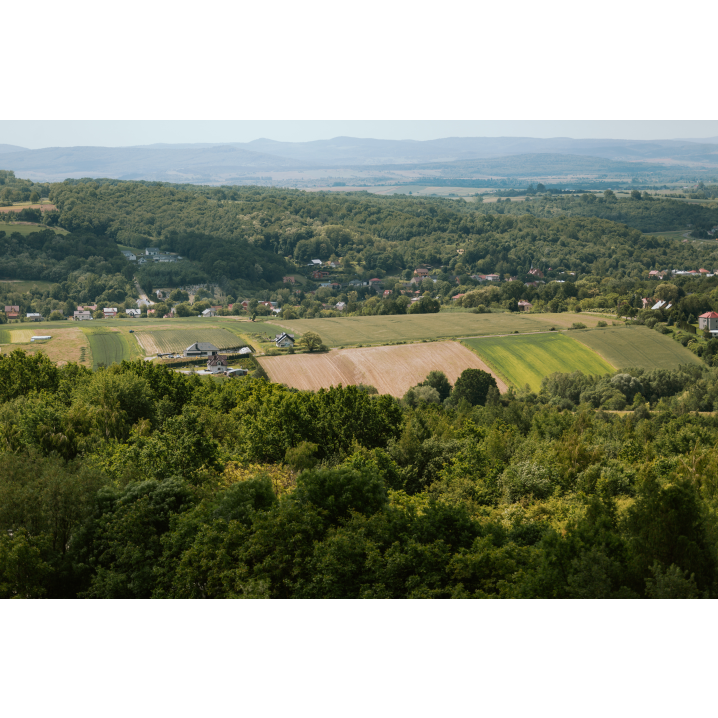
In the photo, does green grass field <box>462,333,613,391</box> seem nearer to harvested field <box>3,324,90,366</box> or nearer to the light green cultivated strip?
the light green cultivated strip

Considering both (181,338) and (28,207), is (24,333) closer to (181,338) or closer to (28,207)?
(181,338)

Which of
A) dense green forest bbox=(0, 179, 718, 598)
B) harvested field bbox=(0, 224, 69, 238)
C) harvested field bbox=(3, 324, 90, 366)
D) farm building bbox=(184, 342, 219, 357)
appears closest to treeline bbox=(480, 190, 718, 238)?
dense green forest bbox=(0, 179, 718, 598)

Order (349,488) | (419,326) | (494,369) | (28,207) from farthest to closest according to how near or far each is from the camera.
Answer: (28,207), (419,326), (494,369), (349,488)

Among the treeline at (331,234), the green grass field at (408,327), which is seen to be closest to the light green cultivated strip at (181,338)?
the green grass field at (408,327)

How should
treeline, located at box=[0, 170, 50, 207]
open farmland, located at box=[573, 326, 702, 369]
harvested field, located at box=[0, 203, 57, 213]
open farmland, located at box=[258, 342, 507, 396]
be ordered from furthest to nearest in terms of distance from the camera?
treeline, located at box=[0, 170, 50, 207] < harvested field, located at box=[0, 203, 57, 213] < open farmland, located at box=[573, 326, 702, 369] < open farmland, located at box=[258, 342, 507, 396]

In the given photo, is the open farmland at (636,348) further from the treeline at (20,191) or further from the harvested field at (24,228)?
the treeline at (20,191)

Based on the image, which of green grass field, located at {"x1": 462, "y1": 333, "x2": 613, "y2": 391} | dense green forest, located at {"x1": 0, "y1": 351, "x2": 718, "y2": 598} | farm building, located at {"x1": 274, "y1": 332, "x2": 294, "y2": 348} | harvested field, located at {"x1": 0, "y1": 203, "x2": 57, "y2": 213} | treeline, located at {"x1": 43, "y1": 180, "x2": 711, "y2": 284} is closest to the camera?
dense green forest, located at {"x1": 0, "y1": 351, "x2": 718, "y2": 598}

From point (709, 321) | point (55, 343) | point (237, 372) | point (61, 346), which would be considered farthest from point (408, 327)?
point (55, 343)
